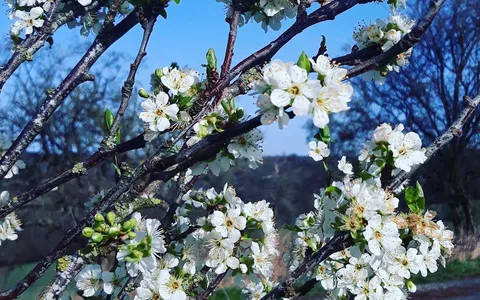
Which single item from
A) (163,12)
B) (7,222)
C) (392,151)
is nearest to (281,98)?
(392,151)

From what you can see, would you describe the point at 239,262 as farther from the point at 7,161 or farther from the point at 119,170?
the point at 7,161

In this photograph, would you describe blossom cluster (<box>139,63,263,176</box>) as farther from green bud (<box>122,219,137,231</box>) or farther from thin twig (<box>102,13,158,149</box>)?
green bud (<box>122,219,137,231</box>)

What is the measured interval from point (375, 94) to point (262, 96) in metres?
15.2

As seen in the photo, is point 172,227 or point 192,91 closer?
point 192,91

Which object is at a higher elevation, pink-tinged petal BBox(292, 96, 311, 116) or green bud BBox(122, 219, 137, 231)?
pink-tinged petal BBox(292, 96, 311, 116)

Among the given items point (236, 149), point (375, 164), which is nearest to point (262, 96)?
point (236, 149)

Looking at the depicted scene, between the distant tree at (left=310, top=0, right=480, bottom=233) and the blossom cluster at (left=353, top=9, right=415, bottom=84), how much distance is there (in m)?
13.8

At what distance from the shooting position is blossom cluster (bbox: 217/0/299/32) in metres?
1.49

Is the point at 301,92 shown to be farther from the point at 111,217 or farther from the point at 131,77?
the point at 131,77

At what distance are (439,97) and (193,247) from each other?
52.3 feet

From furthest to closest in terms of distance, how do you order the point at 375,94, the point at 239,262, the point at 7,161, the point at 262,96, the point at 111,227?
the point at 375,94 < the point at 239,262 < the point at 7,161 < the point at 111,227 < the point at 262,96

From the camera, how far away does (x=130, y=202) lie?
1.30 meters

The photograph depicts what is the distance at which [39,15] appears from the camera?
1620 mm

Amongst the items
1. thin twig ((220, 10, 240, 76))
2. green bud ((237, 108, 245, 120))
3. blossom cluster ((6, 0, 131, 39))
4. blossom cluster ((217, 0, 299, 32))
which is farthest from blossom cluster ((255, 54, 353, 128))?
blossom cluster ((6, 0, 131, 39))
